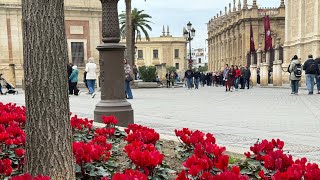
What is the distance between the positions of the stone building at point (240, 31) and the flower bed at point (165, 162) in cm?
3664

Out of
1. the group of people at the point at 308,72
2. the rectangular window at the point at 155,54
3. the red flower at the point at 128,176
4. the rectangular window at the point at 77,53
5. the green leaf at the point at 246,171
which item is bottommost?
the green leaf at the point at 246,171

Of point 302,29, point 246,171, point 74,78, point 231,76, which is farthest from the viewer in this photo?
point 302,29

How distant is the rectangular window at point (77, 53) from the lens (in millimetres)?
39438

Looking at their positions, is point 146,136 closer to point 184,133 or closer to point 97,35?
point 184,133

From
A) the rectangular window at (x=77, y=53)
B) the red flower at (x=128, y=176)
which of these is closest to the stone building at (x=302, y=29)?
the rectangular window at (x=77, y=53)

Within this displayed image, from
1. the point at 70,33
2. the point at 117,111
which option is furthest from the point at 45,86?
the point at 70,33

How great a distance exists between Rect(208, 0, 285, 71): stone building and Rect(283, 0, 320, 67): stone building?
5.94 meters

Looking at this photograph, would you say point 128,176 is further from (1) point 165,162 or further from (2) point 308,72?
(2) point 308,72

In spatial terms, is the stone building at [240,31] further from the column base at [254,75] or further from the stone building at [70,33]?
the stone building at [70,33]

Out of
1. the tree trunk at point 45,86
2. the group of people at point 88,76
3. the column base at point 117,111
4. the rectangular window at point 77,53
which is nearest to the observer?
the tree trunk at point 45,86

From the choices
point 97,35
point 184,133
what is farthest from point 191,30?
point 184,133

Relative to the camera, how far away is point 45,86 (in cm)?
249

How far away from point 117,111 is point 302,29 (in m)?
26.9

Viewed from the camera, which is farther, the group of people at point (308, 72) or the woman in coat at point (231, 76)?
the woman in coat at point (231, 76)
